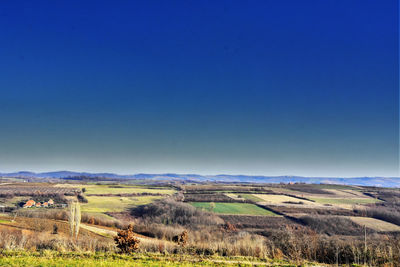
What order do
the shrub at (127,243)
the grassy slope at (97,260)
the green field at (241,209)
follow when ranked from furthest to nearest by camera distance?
1. the green field at (241,209)
2. the shrub at (127,243)
3. the grassy slope at (97,260)

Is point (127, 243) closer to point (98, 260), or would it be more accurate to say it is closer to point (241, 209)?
point (98, 260)

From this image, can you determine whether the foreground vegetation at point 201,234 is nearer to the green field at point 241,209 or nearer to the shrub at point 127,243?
the green field at point 241,209

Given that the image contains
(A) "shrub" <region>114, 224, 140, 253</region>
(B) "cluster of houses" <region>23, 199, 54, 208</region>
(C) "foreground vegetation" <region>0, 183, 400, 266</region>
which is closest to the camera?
(C) "foreground vegetation" <region>0, 183, 400, 266</region>

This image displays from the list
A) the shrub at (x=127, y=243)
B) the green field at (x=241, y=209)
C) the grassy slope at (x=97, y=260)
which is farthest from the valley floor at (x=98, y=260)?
the green field at (x=241, y=209)

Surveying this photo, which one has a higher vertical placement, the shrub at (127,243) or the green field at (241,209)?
the shrub at (127,243)

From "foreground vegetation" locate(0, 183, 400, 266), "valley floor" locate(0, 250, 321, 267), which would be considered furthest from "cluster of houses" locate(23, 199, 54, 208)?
"valley floor" locate(0, 250, 321, 267)

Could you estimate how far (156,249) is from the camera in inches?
1004

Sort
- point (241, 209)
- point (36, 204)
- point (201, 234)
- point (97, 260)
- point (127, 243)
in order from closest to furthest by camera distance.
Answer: point (97, 260)
point (127, 243)
point (201, 234)
point (36, 204)
point (241, 209)

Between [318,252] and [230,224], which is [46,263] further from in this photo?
[230,224]

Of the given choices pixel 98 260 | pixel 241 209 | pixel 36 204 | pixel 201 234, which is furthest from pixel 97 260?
pixel 36 204

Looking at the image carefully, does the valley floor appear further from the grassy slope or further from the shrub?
the shrub

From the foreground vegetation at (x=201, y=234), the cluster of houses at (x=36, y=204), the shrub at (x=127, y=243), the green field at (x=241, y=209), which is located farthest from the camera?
the green field at (x=241, y=209)

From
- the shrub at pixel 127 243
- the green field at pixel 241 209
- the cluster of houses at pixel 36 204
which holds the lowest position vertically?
the green field at pixel 241 209

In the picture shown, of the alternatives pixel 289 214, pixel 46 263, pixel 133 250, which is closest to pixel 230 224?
pixel 289 214
